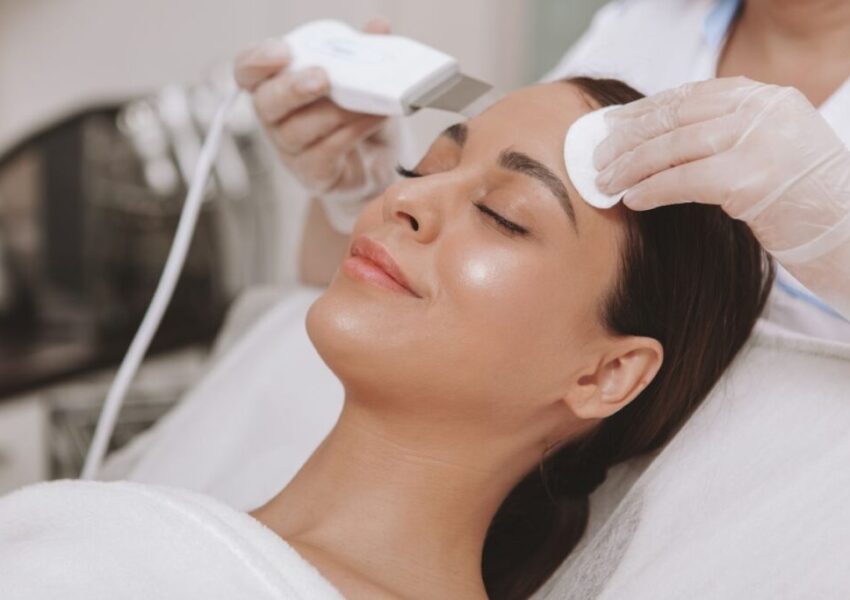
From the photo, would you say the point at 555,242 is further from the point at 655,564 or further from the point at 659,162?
the point at 655,564

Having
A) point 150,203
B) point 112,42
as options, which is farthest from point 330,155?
point 112,42

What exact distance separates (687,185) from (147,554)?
0.55 m

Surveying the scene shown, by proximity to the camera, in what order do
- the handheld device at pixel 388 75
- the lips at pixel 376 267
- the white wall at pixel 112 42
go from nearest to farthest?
the lips at pixel 376 267 → the handheld device at pixel 388 75 → the white wall at pixel 112 42

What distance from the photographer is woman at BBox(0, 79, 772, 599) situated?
3.00 ft

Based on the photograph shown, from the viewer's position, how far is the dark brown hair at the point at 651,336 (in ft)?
3.40

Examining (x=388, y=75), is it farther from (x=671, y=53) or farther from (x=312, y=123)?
(x=671, y=53)

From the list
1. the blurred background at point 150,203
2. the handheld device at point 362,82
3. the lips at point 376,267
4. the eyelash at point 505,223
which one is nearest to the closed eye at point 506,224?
the eyelash at point 505,223

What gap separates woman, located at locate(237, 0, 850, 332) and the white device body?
27mm

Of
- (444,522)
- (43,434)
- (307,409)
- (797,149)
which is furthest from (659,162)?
(43,434)

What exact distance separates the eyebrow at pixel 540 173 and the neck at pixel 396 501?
0.23 m

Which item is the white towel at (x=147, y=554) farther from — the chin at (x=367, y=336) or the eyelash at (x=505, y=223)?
the eyelash at (x=505, y=223)

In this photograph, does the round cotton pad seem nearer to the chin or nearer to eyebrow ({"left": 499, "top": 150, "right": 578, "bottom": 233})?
eyebrow ({"left": 499, "top": 150, "right": 578, "bottom": 233})

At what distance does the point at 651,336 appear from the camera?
3.46 ft

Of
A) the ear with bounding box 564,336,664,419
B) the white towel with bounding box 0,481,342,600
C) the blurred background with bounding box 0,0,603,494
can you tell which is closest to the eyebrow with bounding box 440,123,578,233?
the ear with bounding box 564,336,664,419
